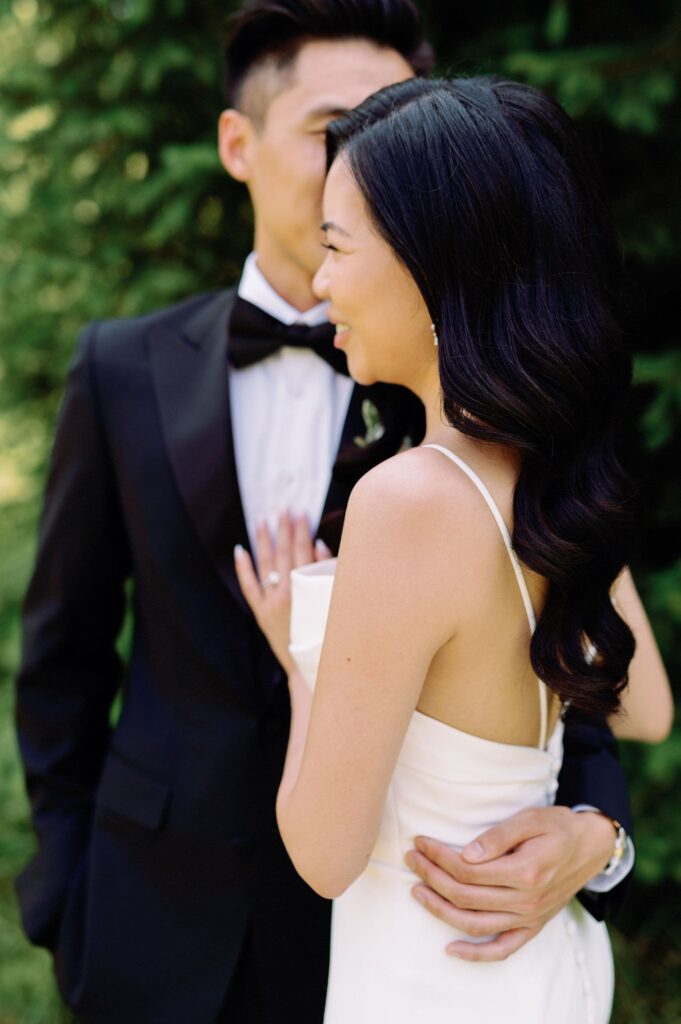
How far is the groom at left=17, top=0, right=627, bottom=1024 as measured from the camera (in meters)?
1.92

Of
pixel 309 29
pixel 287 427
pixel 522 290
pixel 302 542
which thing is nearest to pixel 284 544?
pixel 302 542

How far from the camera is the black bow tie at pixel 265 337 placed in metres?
2.05

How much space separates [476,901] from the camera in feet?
4.83

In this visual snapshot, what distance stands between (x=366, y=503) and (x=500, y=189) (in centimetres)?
48

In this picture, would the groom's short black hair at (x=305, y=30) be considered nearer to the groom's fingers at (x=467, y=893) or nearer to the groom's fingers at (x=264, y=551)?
the groom's fingers at (x=264, y=551)

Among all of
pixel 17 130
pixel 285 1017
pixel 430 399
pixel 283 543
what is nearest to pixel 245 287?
pixel 283 543

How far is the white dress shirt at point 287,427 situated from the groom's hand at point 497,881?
782 mm

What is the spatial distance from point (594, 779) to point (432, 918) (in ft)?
1.67

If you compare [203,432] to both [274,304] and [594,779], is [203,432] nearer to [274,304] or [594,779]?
[274,304]

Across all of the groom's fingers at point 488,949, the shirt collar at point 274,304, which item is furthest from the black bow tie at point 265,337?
the groom's fingers at point 488,949

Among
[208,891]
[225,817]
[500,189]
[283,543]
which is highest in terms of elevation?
[500,189]

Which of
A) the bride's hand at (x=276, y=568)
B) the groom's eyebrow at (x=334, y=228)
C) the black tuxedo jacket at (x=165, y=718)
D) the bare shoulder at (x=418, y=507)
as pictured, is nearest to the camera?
the bare shoulder at (x=418, y=507)

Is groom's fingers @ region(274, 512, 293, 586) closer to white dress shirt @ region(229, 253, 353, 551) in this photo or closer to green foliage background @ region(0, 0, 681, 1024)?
white dress shirt @ region(229, 253, 353, 551)

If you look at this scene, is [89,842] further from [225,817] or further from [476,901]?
[476,901]
